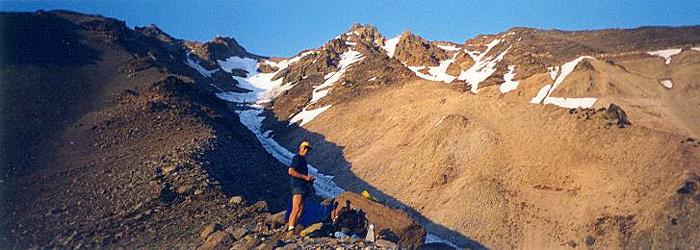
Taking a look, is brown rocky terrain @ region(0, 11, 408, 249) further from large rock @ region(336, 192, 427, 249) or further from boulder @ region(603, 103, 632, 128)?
boulder @ region(603, 103, 632, 128)

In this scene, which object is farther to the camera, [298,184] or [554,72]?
[554,72]

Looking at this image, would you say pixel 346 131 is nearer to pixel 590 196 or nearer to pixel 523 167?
pixel 523 167

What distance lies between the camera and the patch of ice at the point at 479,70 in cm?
5784

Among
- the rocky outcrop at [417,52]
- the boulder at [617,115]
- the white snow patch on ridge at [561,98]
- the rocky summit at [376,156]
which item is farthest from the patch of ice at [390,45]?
the boulder at [617,115]

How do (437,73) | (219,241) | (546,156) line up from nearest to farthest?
(219,241) < (546,156) < (437,73)

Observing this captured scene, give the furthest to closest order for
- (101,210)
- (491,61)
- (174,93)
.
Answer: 1. (491,61)
2. (174,93)
3. (101,210)

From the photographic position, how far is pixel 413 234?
15352 mm

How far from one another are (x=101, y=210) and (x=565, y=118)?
106 ft

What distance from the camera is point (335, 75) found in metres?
85.8

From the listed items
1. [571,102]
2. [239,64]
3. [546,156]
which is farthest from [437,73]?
[239,64]

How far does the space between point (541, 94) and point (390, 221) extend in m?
31.1

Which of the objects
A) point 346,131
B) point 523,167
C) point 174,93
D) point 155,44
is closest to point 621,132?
point 523,167

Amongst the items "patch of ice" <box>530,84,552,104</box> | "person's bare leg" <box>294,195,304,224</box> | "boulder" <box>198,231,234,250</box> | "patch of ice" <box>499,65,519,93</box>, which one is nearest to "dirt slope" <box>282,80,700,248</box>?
"patch of ice" <box>530,84,552,104</box>

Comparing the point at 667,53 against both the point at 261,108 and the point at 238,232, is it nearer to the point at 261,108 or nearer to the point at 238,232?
the point at 238,232
